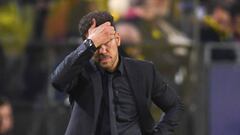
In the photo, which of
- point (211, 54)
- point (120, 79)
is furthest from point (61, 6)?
point (120, 79)

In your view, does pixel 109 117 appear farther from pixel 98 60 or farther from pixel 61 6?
pixel 61 6

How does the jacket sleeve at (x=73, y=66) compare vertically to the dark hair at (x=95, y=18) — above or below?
below

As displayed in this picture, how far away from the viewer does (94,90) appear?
4820 millimetres

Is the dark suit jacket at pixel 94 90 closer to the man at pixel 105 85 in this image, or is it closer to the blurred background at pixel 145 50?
the man at pixel 105 85

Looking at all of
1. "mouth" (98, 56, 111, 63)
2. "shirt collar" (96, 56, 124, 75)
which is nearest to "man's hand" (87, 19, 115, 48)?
"mouth" (98, 56, 111, 63)

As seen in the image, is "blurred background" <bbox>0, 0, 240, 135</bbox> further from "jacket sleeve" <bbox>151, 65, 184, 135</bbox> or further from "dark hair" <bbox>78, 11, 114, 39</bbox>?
"dark hair" <bbox>78, 11, 114, 39</bbox>

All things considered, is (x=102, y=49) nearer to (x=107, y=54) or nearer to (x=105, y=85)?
(x=107, y=54)

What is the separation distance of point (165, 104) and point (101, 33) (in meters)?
0.73

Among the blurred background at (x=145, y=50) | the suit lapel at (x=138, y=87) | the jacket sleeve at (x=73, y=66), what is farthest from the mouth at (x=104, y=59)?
the blurred background at (x=145, y=50)

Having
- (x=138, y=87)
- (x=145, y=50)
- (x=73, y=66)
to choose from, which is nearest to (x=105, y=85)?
(x=138, y=87)

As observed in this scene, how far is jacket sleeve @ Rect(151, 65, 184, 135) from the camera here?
16.5ft

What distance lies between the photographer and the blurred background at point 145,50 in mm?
9117

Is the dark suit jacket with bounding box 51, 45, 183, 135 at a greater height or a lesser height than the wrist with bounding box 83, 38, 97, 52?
lesser

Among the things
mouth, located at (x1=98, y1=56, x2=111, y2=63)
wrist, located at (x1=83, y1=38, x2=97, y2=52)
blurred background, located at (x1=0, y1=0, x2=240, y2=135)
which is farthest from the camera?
blurred background, located at (x1=0, y1=0, x2=240, y2=135)
